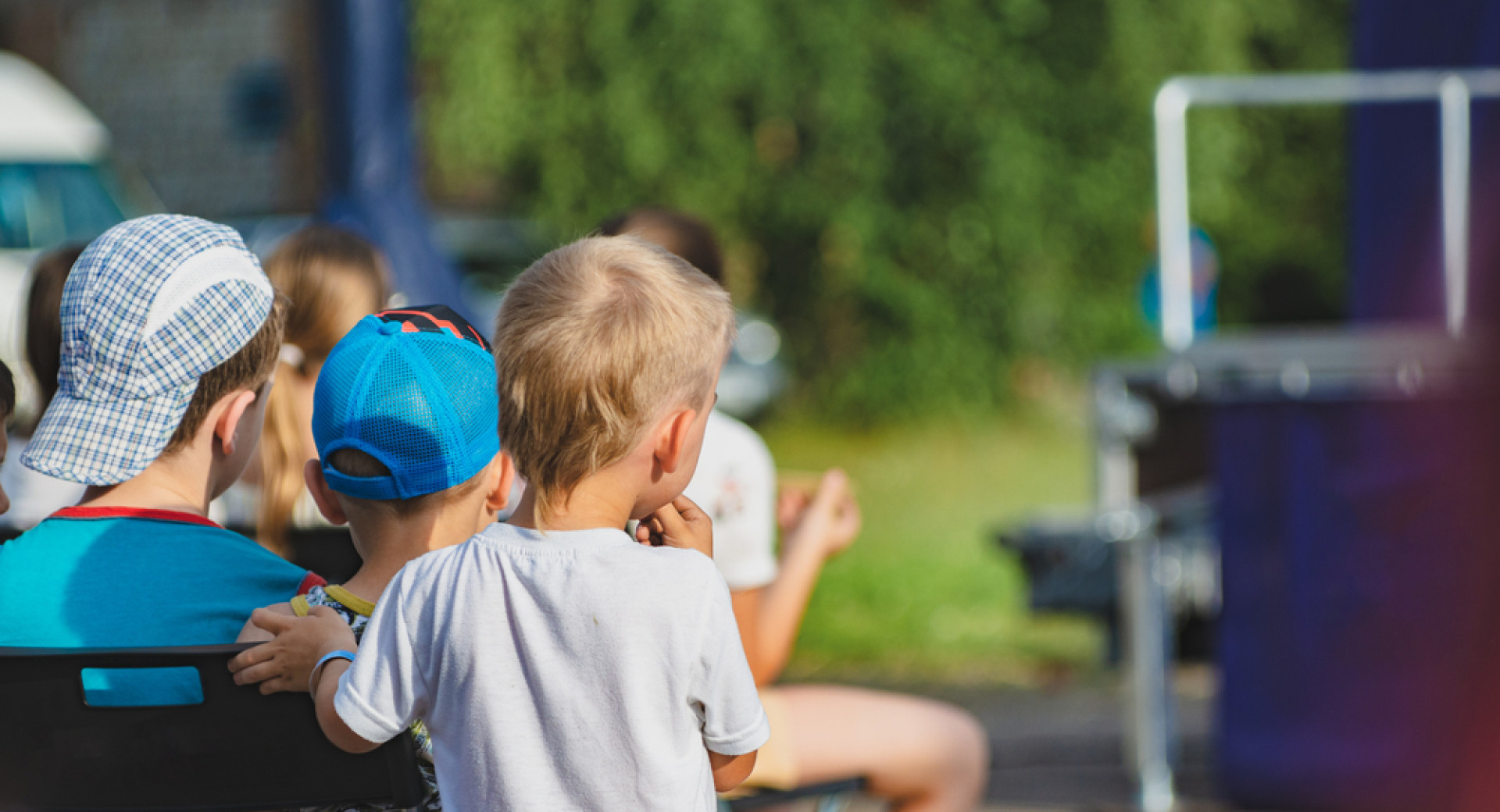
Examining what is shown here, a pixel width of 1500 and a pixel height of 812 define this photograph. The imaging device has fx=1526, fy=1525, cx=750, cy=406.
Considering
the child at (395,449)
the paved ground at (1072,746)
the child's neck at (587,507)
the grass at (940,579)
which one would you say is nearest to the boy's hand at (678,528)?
the child's neck at (587,507)

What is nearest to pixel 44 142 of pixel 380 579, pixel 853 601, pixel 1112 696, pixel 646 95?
pixel 646 95

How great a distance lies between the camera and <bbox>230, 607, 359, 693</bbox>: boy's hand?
Result: 145 cm

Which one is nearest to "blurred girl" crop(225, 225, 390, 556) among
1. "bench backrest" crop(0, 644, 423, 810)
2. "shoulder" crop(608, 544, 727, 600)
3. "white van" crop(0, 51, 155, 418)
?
"bench backrest" crop(0, 644, 423, 810)

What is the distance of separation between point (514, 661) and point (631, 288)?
1.26 ft

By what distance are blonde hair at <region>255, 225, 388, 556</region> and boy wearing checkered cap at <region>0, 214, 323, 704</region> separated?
83 centimetres

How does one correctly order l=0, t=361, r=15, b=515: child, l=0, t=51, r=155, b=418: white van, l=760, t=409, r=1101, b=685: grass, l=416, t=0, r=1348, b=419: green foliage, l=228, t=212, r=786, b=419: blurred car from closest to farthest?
l=0, t=361, r=15, b=515: child, l=760, t=409, r=1101, b=685: grass, l=0, t=51, r=155, b=418: white van, l=228, t=212, r=786, b=419: blurred car, l=416, t=0, r=1348, b=419: green foliage

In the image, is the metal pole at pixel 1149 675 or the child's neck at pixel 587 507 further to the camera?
the metal pole at pixel 1149 675

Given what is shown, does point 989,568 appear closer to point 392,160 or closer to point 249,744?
point 392,160

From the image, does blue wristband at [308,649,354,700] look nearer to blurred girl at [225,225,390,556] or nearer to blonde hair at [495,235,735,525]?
blonde hair at [495,235,735,525]

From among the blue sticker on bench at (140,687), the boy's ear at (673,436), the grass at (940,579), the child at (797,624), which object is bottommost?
the grass at (940,579)

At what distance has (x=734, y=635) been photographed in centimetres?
147

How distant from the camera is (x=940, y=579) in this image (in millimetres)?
7367

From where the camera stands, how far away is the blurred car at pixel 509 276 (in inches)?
509

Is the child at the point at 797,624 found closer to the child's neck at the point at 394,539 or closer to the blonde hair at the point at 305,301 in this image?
the blonde hair at the point at 305,301
